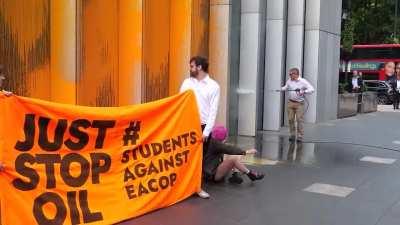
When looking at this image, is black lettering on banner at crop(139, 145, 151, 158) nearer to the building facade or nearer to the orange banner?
the orange banner

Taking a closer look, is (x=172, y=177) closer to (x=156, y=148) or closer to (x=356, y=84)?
(x=156, y=148)

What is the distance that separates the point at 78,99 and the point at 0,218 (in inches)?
161

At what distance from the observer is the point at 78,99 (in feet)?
28.7

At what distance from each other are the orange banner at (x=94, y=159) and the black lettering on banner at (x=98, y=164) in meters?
0.01

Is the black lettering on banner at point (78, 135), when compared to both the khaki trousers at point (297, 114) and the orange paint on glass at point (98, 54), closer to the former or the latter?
the orange paint on glass at point (98, 54)

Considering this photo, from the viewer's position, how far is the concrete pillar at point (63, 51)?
8344mm

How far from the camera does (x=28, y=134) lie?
512cm

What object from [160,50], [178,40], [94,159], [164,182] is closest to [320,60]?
[178,40]

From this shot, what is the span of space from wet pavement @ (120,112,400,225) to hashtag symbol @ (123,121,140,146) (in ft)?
2.73

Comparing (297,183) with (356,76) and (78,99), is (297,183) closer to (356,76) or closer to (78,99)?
(78,99)

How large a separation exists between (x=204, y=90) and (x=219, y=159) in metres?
1.09

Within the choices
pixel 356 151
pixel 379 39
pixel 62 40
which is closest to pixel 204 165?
pixel 62 40

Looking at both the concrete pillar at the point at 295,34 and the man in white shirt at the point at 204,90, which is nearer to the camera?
the man in white shirt at the point at 204,90

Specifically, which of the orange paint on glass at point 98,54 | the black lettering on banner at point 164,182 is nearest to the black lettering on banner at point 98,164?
the black lettering on banner at point 164,182
